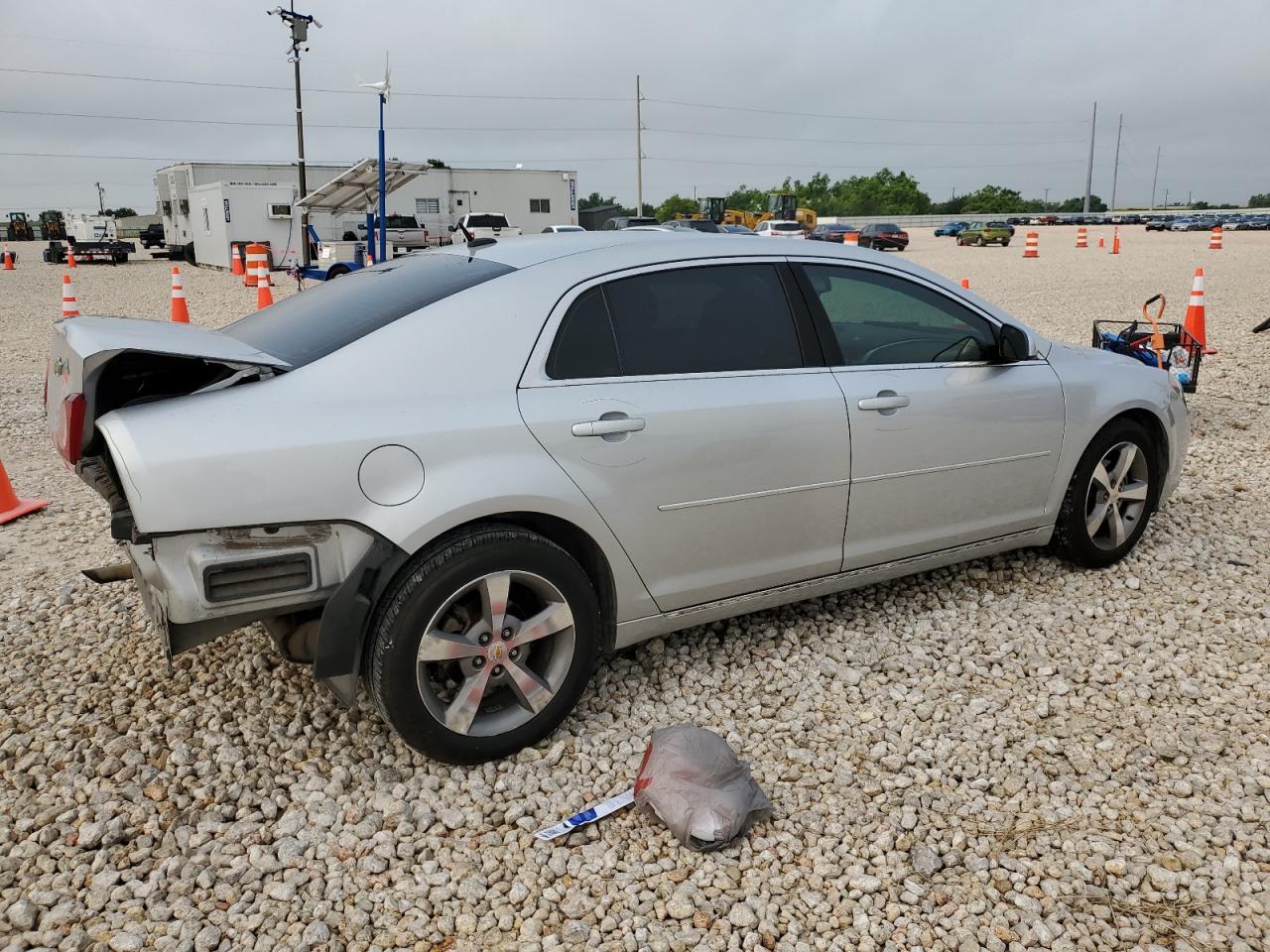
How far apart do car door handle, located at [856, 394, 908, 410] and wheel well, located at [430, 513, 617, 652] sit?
114 cm

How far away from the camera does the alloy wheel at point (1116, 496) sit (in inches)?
177

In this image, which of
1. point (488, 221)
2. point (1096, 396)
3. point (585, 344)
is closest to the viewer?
point (585, 344)

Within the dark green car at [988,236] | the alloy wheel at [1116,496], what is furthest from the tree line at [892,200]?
the alloy wheel at [1116,496]

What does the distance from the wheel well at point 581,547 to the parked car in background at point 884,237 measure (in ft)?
113

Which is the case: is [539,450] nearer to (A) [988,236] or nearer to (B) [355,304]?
(B) [355,304]

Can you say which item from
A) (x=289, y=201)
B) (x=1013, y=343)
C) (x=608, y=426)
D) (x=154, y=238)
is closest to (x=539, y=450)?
(x=608, y=426)

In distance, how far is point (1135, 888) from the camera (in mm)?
2572

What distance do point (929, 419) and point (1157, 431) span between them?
1.57m

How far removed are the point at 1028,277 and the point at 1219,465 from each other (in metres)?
17.1

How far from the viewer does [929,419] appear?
378cm

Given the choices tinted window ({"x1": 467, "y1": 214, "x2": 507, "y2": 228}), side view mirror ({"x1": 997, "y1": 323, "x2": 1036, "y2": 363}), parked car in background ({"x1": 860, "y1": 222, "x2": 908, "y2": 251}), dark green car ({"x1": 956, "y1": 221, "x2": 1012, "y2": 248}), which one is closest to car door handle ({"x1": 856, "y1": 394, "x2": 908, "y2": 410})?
side view mirror ({"x1": 997, "y1": 323, "x2": 1036, "y2": 363})

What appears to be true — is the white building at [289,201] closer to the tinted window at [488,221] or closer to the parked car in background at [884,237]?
the tinted window at [488,221]

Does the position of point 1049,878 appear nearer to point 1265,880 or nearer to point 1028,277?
point 1265,880

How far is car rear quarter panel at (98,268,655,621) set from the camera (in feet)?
8.40
